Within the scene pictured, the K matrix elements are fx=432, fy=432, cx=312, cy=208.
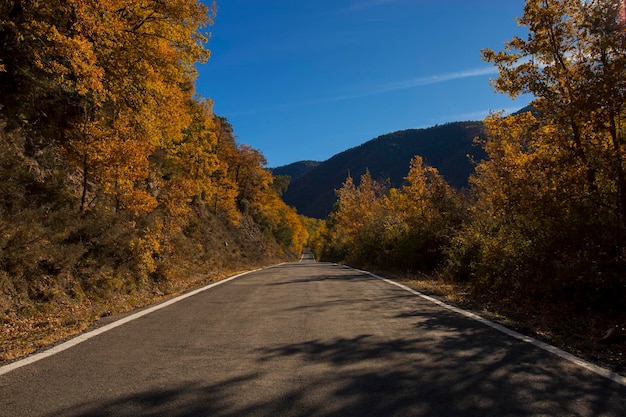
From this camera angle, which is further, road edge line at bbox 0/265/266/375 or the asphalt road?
road edge line at bbox 0/265/266/375

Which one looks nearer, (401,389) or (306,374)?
(401,389)

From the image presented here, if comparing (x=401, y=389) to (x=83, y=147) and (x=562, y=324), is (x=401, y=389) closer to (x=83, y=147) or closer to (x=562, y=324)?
(x=562, y=324)

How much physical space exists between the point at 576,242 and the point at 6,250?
10.2m

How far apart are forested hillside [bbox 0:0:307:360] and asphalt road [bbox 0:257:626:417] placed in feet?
6.99

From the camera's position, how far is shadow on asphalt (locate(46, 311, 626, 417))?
125 inches

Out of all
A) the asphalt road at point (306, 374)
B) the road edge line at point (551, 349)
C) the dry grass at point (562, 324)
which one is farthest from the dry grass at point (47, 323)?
the dry grass at point (562, 324)

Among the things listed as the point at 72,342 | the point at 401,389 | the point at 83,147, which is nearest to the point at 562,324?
the point at 401,389

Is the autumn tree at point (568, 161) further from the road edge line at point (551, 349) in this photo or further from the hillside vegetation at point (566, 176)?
the road edge line at point (551, 349)

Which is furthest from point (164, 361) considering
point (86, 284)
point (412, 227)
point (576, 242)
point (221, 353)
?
point (412, 227)

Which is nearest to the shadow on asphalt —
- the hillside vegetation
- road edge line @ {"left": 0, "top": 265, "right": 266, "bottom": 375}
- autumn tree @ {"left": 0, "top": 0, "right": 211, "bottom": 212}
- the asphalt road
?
the asphalt road

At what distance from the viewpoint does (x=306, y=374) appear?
4.00 m

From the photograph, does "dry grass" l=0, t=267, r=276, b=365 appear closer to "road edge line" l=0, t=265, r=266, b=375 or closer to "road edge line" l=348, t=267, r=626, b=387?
"road edge line" l=0, t=265, r=266, b=375

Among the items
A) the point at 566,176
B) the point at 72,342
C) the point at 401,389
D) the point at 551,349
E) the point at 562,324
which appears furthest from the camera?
the point at 566,176

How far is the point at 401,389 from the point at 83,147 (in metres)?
9.91
